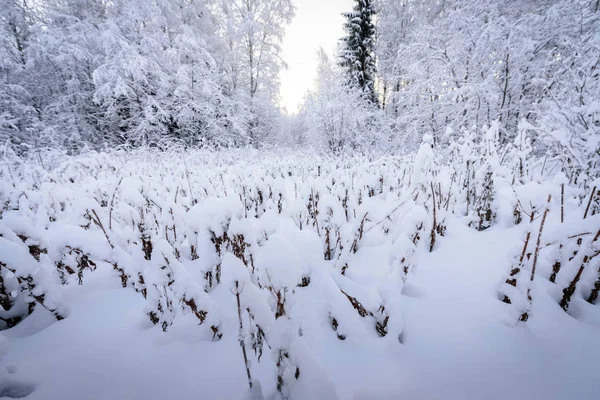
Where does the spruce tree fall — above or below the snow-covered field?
above

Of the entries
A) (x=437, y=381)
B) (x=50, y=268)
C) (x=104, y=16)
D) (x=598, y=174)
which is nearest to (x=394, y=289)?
(x=437, y=381)

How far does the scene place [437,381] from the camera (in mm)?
801

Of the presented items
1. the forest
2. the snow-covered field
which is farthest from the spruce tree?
the snow-covered field

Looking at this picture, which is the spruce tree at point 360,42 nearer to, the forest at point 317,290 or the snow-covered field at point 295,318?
the forest at point 317,290

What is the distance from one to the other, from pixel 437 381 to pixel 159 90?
12.7m

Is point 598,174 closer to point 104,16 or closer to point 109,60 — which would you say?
point 109,60

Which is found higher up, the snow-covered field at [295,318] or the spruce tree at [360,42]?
the spruce tree at [360,42]

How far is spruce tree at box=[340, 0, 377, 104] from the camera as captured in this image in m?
15.7

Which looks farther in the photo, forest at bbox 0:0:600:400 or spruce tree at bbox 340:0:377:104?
spruce tree at bbox 340:0:377:104

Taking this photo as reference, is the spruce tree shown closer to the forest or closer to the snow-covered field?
the forest

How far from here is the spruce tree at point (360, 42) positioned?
15688mm

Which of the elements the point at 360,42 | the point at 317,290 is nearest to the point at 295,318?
the point at 317,290

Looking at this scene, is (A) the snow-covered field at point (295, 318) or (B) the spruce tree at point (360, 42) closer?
(A) the snow-covered field at point (295, 318)

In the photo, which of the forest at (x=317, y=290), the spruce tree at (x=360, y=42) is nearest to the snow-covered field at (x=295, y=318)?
the forest at (x=317, y=290)
